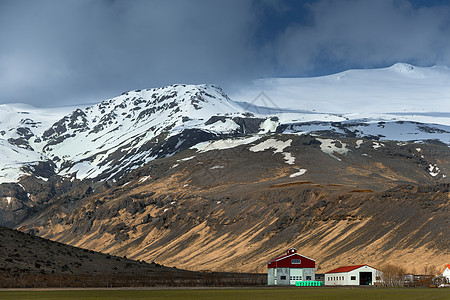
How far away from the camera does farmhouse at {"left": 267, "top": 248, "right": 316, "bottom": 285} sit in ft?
411

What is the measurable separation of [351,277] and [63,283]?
48700mm

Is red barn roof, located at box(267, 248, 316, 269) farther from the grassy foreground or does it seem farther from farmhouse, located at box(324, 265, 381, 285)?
the grassy foreground

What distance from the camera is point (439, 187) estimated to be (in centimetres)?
16862

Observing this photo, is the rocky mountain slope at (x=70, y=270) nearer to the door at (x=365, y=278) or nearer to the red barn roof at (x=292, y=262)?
the red barn roof at (x=292, y=262)

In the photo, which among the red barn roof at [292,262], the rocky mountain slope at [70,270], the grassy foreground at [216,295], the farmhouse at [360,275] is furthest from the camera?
the red barn roof at [292,262]

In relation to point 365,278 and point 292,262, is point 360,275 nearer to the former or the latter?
point 365,278

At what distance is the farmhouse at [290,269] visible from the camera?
125 m

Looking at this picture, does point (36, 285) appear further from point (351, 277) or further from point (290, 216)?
point (290, 216)

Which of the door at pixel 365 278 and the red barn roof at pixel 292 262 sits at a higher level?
the red barn roof at pixel 292 262

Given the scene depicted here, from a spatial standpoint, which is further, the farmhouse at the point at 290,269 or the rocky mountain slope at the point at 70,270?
the farmhouse at the point at 290,269

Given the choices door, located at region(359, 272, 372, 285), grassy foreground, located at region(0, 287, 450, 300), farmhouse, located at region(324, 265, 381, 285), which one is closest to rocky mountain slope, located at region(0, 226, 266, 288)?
grassy foreground, located at region(0, 287, 450, 300)

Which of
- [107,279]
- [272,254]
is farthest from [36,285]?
[272,254]

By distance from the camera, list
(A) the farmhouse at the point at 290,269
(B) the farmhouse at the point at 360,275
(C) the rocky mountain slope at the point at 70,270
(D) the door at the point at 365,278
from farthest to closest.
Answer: (A) the farmhouse at the point at 290,269 → (D) the door at the point at 365,278 → (B) the farmhouse at the point at 360,275 → (C) the rocky mountain slope at the point at 70,270

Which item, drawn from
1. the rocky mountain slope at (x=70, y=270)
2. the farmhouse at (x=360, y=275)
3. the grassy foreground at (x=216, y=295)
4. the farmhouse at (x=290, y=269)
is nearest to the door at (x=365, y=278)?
the farmhouse at (x=360, y=275)
